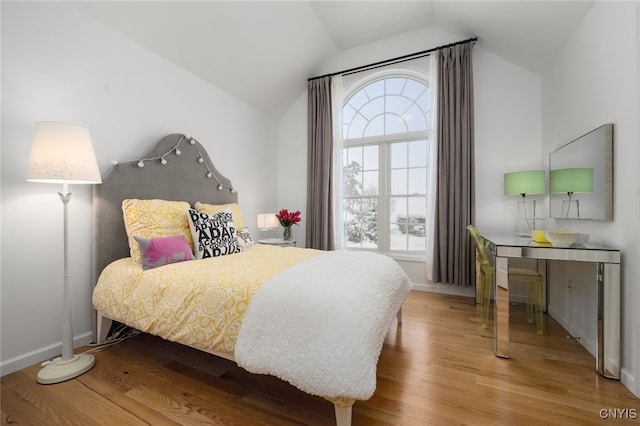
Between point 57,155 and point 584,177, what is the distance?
3.58m

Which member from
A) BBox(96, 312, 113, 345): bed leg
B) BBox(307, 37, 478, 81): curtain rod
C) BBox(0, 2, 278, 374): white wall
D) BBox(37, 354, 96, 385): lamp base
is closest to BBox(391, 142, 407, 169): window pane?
BBox(307, 37, 478, 81): curtain rod

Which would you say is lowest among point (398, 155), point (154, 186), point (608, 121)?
point (154, 186)

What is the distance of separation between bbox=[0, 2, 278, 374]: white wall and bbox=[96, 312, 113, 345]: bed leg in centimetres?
14

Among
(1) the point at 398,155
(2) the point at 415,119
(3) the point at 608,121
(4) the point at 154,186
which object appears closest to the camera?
(3) the point at 608,121

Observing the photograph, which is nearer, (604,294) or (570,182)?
(604,294)

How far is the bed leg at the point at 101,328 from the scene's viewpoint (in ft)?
6.68

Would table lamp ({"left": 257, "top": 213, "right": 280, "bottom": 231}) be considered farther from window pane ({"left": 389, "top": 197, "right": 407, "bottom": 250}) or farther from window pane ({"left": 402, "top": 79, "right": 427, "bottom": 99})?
window pane ({"left": 402, "top": 79, "right": 427, "bottom": 99})

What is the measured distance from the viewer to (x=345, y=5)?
3.14 m

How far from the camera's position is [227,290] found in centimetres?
147

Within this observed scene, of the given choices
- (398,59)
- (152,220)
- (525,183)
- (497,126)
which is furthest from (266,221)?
(497,126)

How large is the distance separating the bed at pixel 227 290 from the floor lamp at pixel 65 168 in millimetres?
272

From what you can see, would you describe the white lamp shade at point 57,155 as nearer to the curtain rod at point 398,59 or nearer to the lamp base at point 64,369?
the lamp base at point 64,369

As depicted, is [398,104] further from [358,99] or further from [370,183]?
[370,183]

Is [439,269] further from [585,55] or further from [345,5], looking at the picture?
[345,5]
